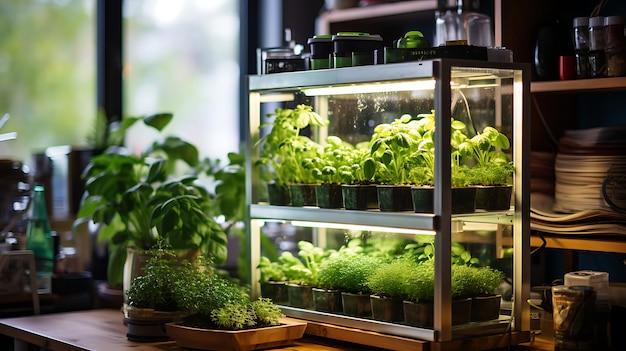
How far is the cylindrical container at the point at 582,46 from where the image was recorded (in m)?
2.45

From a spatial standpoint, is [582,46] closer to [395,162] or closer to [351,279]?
[395,162]

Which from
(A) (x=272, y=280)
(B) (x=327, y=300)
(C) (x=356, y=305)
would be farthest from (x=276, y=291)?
(C) (x=356, y=305)

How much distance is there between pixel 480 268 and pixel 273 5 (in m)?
1.99

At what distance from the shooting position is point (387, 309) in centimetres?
219

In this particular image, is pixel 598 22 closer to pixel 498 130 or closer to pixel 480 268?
pixel 498 130

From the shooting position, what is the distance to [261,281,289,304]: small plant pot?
8.26 ft

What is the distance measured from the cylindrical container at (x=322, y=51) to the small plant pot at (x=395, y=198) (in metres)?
0.38

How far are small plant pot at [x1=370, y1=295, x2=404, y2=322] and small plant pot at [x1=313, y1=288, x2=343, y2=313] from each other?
0.15m

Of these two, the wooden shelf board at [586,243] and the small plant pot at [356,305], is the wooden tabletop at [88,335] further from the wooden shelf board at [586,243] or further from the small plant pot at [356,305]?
the wooden shelf board at [586,243]

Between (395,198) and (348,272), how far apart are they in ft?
0.85

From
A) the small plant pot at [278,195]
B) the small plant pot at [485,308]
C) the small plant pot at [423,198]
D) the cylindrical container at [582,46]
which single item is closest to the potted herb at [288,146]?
the small plant pot at [278,195]

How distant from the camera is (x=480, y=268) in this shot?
2236 millimetres

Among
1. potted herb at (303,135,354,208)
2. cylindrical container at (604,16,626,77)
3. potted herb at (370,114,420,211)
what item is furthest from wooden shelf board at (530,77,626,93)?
potted herb at (303,135,354,208)

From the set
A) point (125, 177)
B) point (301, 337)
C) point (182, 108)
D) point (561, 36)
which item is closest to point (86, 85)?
point (182, 108)
